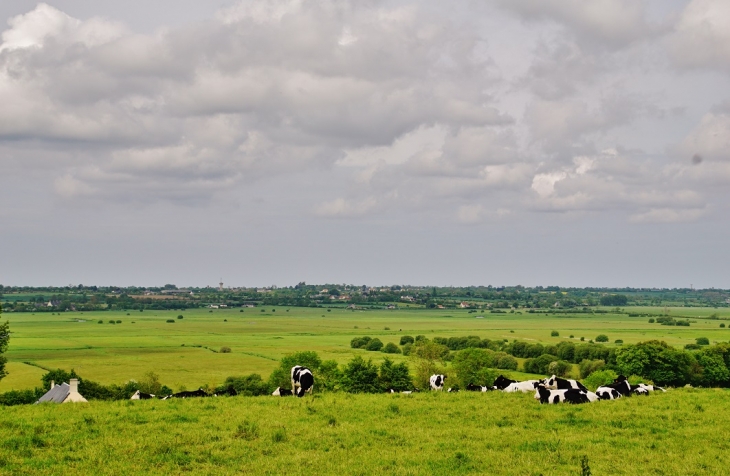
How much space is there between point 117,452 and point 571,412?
1523 centimetres

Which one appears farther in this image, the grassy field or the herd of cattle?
the herd of cattle

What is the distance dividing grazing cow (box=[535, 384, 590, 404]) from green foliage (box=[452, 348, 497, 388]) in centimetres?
3768

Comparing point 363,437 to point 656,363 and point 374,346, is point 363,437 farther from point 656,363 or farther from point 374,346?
point 374,346

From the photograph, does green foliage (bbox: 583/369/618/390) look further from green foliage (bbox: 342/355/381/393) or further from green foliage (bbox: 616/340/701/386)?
green foliage (bbox: 342/355/381/393)

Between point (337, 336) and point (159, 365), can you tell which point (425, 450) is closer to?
point (159, 365)

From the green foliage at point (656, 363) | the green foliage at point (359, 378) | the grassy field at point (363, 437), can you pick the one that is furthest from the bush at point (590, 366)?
the grassy field at point (363, 437)

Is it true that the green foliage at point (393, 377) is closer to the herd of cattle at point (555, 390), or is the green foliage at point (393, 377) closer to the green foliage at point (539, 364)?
the herd of cattle at point (555, 390)

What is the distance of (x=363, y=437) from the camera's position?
60.2ft

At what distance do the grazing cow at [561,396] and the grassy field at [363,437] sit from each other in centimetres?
57

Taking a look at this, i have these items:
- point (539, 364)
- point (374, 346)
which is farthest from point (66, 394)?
point (374, 346)

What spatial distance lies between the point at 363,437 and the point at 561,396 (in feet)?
35.4

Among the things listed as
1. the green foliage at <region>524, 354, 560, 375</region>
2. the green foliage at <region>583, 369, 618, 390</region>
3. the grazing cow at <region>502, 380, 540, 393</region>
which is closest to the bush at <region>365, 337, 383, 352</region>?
the green foliage at <region>524, 354, 560, 375</region>

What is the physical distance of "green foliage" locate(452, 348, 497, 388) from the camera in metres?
64.4

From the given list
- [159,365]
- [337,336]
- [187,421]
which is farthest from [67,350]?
[187,421]
